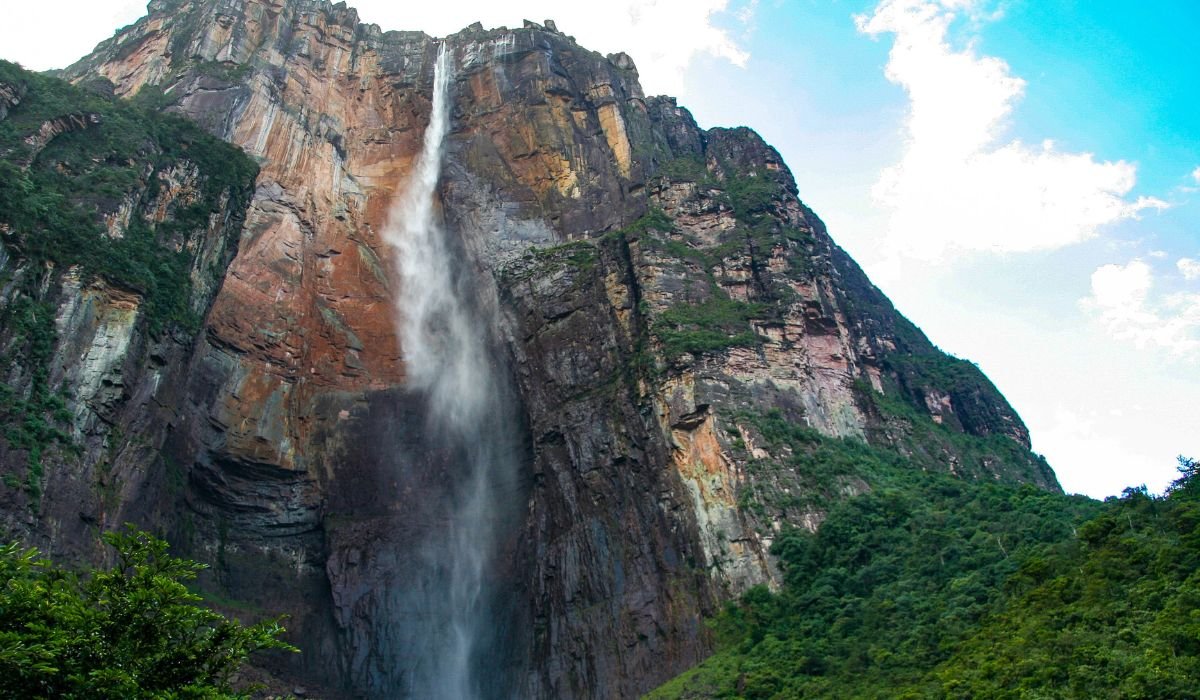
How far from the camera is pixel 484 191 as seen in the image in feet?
159

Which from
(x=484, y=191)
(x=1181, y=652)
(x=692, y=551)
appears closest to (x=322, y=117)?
(x=484, y=191)

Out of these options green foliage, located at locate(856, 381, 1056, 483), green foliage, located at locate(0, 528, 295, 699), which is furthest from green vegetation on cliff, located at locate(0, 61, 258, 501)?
green foliage, located at locate(856, 381, 1056, 483)

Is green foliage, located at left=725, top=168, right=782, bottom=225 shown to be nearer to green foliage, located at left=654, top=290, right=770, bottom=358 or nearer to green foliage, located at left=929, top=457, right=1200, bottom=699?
green foliage, located at left=654, top=290, right=770, bottom=358

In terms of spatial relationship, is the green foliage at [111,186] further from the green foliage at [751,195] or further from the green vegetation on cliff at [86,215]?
the green foliage at [751,195]

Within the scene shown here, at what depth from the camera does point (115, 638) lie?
10.8 metres

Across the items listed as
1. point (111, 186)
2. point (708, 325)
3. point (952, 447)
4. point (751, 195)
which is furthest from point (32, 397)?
point (952, 447)

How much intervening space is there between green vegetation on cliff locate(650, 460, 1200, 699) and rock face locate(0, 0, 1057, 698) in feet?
7.10

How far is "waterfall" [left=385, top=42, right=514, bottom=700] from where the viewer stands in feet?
119

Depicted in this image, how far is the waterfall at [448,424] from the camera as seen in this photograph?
36.4 m

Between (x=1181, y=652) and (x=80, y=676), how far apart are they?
66.2 ft

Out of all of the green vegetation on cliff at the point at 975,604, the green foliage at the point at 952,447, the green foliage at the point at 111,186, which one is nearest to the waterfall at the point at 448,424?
the green foliage at the point at 111,186

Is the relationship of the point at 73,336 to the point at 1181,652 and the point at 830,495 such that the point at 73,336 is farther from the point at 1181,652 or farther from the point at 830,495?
the point at 1181,652

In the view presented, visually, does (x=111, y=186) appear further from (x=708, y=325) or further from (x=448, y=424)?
(x=708, y=325)

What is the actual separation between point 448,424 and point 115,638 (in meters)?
31.7
